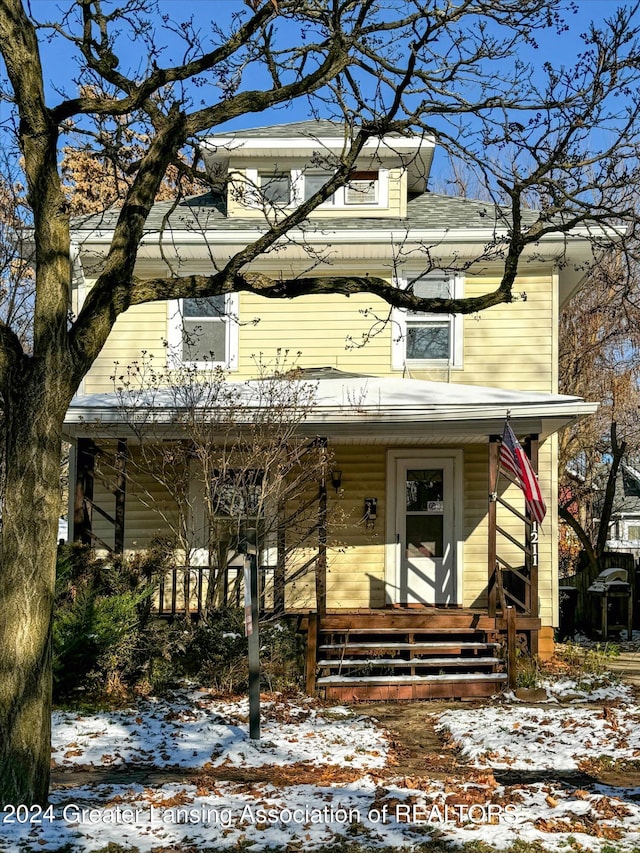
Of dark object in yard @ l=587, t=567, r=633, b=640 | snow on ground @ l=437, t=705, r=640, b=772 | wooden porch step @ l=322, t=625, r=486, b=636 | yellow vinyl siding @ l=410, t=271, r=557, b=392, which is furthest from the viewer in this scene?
dark object in yard @ l=587, t=567, r=633, b=640

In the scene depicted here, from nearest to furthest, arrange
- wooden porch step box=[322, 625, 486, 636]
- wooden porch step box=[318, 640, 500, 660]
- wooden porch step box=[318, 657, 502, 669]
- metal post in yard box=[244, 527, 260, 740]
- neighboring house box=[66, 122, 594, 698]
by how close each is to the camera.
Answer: metal post in yard box=[244, 527, 260, 740], wooden porch step box=[318, 657, 502, 669], wooden porch step box=[318, 640, 500, 660], wooden porch step box=[322, 625, 486, 636], neighboring house box=[66, 122, 594, 698]

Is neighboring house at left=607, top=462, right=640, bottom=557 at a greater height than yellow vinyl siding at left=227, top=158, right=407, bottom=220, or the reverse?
yellow vinyl siding at left=227, top=158, right=407, bottom=220

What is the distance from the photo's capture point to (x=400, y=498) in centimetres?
1408

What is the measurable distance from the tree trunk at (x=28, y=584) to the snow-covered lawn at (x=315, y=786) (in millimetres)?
328

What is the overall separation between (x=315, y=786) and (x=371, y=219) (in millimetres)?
10185

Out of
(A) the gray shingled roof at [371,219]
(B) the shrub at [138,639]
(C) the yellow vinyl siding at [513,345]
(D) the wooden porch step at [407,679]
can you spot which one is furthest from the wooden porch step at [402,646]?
(A) the gray shingled roof at [371,219]

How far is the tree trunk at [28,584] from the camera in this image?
216 inches

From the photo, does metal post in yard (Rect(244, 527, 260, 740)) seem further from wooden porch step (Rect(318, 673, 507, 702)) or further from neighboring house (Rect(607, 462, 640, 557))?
neighboring house (Rect(607, 462, 640, 557))

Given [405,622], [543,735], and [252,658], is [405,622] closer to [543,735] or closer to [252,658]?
[543,735]

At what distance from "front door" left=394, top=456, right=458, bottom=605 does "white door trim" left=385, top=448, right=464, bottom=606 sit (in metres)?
0.02

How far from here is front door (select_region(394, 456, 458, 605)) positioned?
13.9 meters

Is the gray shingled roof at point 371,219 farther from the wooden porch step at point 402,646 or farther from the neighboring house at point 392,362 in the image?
the wooden porch step at point 402,646

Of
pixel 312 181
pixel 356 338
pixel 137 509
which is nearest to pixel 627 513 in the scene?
pixel 312 181

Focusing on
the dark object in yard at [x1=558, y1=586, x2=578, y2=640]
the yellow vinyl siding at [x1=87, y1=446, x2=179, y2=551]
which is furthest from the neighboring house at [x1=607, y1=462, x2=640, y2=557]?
the yellow vinyl siding at [x1=87, y1=446, x2=179, y2=551]
